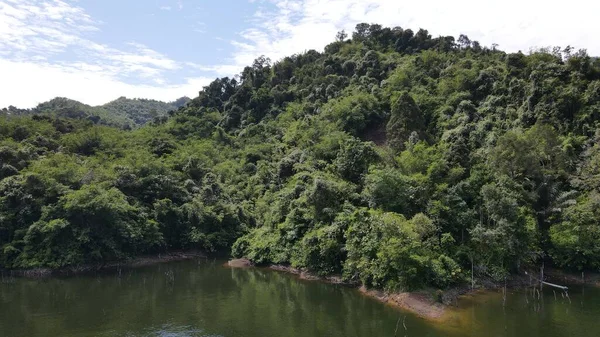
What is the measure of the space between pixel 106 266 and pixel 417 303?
37.5 metres

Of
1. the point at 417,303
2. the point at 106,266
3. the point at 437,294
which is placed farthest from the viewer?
the point at 106,266

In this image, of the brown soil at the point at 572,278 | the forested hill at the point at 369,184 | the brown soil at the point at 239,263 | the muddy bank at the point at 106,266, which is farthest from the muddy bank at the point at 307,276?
the brown soil at the point at 572,278

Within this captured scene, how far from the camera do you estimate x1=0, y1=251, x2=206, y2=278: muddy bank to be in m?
46.2

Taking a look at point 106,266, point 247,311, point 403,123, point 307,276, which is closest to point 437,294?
point 307,276

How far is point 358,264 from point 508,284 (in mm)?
14378

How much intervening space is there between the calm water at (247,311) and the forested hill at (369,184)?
12.6 feet

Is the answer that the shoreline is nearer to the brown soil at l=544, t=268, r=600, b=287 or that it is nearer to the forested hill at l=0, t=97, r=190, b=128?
the brown soil at l=544, t=268, r=600, b=287

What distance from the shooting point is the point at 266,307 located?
35.4 m

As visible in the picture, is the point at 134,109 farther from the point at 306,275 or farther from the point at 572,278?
the point at 572,278

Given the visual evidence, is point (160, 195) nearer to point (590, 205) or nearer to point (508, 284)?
point (508, 284)

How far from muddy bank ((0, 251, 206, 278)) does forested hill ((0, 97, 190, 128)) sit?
2349 inches

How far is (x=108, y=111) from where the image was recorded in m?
156

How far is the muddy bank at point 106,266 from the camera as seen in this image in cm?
4622

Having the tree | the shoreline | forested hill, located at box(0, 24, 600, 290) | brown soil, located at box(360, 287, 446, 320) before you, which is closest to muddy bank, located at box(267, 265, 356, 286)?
the shoreline
